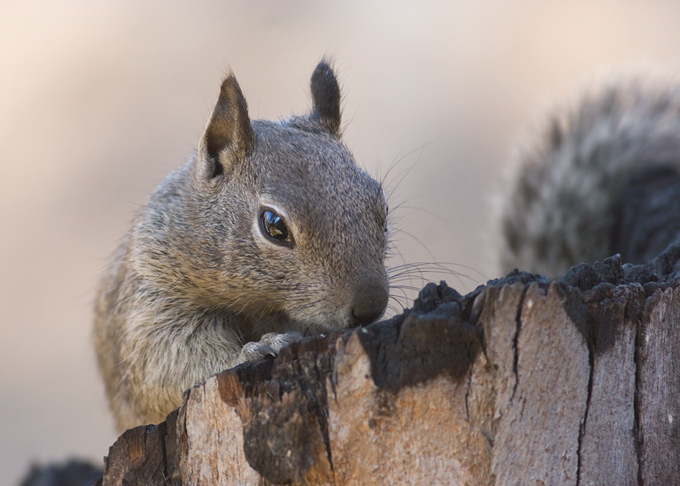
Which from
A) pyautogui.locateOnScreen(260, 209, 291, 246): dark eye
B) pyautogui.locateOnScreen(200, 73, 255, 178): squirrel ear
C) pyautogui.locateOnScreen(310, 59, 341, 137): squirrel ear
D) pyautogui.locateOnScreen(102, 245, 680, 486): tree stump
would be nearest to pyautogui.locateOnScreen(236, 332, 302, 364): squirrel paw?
pyautogui.locateOnScreen(102, 245, 680, 486): tree stump

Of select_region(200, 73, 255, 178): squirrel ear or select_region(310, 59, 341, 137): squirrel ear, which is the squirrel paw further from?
select_region(310, 59, 341, 137): squirrel ear

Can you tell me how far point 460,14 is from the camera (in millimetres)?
7094

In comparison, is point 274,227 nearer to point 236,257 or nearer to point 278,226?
point 278,226

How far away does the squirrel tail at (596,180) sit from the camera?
3.49 metres

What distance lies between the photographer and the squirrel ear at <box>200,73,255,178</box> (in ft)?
8.45

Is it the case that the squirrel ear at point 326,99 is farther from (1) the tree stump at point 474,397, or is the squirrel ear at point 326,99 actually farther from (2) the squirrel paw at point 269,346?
(1) the tree stump at point 474,397

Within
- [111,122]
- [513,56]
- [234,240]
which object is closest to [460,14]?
[513,56]

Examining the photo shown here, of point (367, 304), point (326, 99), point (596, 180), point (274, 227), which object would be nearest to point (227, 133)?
point (274, 227)

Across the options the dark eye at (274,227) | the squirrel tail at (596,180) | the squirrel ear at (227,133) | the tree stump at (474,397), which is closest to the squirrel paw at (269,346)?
the tree stump at (474,397)

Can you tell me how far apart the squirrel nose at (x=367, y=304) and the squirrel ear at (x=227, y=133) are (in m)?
0.79

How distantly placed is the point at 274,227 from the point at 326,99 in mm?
872

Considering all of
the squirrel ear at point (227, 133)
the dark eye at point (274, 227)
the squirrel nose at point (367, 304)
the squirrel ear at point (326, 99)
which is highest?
the squirrel ear at point (326, 99)

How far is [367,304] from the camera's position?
217 cm

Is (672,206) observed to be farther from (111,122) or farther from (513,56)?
(111,122)
